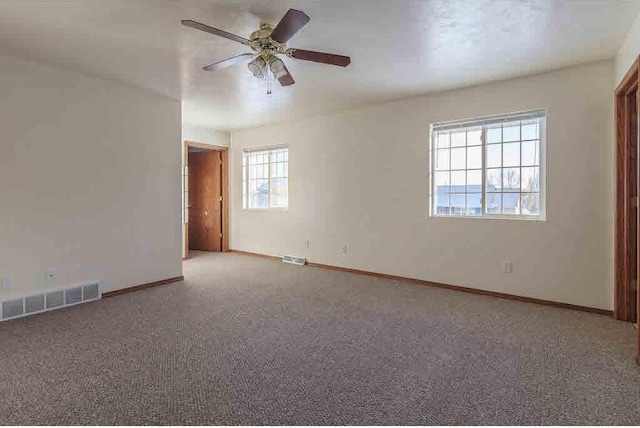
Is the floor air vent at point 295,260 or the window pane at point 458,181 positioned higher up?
the window pane at point 458,181

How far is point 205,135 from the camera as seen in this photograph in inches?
256

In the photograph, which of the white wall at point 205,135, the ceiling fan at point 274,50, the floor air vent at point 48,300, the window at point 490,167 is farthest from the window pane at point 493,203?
the white wall at point 205,135

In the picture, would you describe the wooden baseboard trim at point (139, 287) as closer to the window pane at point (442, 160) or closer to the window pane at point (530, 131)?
the window pane at point (442, 160)

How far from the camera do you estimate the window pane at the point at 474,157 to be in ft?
13.5

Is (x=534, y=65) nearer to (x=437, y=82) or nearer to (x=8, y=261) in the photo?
(x=437, y=82)

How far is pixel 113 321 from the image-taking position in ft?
10.3

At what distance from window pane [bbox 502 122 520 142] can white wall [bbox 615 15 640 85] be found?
2.99 ft

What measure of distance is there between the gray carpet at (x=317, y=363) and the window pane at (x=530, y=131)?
184 cm

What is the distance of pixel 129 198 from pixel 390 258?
3.48 meters

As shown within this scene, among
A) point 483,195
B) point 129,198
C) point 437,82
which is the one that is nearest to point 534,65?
point 437,82

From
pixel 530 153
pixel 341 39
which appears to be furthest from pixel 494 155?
pixel 341 39

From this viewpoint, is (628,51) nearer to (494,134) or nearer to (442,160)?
(494,134)

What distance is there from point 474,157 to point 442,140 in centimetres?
47

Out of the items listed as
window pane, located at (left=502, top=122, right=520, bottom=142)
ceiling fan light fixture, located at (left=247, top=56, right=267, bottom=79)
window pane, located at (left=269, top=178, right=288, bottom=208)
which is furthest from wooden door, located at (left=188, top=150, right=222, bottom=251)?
window pane, located at (left=502, top=122, right=520, bottom=142)
